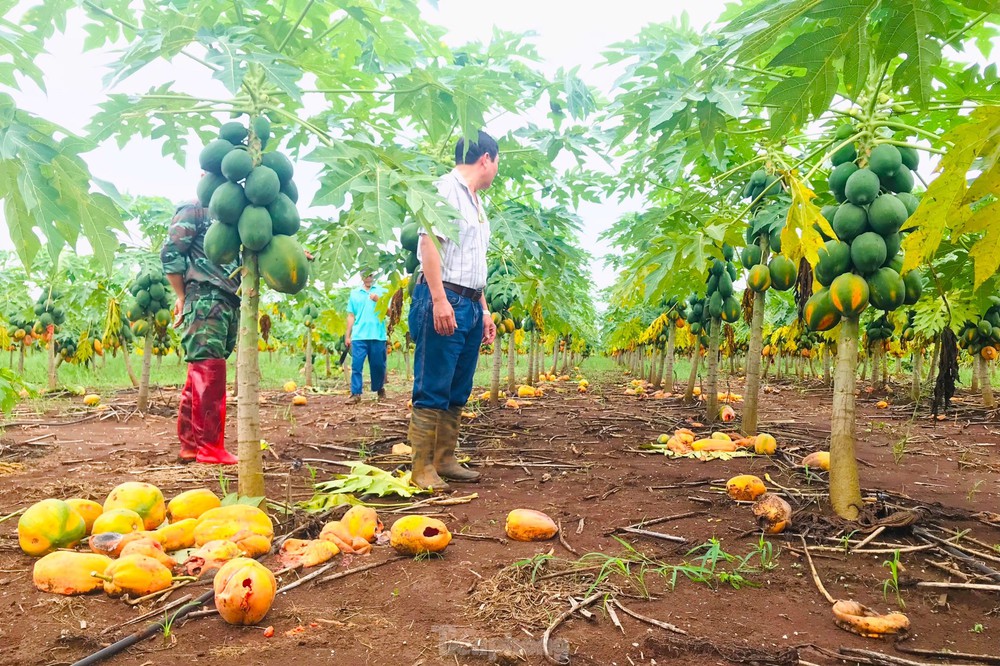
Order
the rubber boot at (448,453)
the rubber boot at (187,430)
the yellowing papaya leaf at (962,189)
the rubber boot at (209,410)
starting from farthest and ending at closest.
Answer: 1. the rubber boot at (187,430)
2. the rubber boot at (209,410)
3. the rubber boot at (448,453)
4. the yellowing papaya leaf at (962,189)

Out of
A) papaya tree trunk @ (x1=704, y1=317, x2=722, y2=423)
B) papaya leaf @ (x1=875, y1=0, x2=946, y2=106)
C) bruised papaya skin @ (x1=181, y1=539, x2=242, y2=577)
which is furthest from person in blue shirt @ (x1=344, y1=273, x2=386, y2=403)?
papaya leaf @ (x1=875, y1=0, x2=946, y2=106)

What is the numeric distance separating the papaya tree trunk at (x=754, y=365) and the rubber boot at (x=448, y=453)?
247 centimetres

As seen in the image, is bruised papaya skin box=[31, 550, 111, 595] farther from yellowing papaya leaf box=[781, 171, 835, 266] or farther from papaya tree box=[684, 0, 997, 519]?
yellowing papaya leaf box=[781, 171, 835, 266]

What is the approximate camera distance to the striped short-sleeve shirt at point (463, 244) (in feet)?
12.2

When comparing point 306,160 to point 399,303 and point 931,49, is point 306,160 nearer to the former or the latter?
point 931,49

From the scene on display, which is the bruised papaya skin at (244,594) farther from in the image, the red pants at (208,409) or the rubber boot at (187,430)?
the rubber boot at (187,430)

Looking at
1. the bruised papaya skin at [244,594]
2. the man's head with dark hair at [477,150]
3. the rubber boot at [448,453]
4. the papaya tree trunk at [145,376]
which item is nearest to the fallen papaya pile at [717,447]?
the rubber boot at [448,453]

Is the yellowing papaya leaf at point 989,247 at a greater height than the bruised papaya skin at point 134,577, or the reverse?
the yellowing papaya leaf at point 989,247

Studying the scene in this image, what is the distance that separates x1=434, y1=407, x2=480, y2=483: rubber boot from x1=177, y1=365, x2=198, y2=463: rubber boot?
1749mm

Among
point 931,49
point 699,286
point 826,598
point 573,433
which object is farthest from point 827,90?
point 573,433

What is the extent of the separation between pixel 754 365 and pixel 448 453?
2613 mm

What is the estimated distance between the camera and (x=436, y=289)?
11.6 feet

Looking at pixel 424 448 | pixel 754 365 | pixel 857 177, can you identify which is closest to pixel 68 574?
→ pixel 424 448

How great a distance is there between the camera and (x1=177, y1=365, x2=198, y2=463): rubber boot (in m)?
4.39
